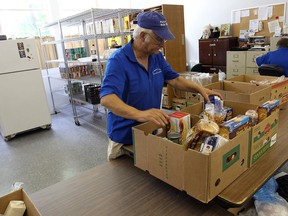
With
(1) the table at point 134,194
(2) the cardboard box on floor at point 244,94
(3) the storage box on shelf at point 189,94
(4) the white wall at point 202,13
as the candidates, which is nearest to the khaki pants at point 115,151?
(1) the table at point 134,194

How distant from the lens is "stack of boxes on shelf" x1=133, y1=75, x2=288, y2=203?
902 millimetres

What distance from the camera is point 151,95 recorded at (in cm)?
155

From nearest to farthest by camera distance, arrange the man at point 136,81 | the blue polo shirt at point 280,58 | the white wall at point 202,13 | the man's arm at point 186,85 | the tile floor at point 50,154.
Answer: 1. the man at point 136,81
2. the man's arm at point 186,85
3. the tile floor at point 50,154
4. the blue polo shirt at point 280,58
5. the white wall at point 202,13

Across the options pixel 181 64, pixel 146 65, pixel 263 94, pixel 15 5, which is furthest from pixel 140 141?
pixel 15 5

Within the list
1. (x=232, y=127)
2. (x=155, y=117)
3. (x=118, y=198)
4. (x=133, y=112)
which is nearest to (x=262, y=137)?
(x=232, y=127)

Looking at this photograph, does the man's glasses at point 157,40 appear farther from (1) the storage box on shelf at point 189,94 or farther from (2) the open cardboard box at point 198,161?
(1) the storage box on shelf at point 189,94

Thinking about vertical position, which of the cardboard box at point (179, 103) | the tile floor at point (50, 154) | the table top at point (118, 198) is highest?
the table top at point (118, 198)

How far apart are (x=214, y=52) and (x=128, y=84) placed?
17.5 feet

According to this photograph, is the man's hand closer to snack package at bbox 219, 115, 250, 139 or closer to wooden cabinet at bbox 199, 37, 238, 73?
snack package at bbox 219, 115, 250, 139

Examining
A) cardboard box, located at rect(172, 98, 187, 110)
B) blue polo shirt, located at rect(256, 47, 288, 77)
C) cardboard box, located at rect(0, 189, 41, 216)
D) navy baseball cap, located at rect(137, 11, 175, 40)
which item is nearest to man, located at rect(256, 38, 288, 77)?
blue polo shirt, located at rect(256, 47, 288, 77)

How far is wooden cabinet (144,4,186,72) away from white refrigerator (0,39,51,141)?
2.40m

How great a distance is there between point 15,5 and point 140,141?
5679 mm

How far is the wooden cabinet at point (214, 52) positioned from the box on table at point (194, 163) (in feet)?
17.8

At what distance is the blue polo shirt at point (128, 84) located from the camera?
4.46 ft
